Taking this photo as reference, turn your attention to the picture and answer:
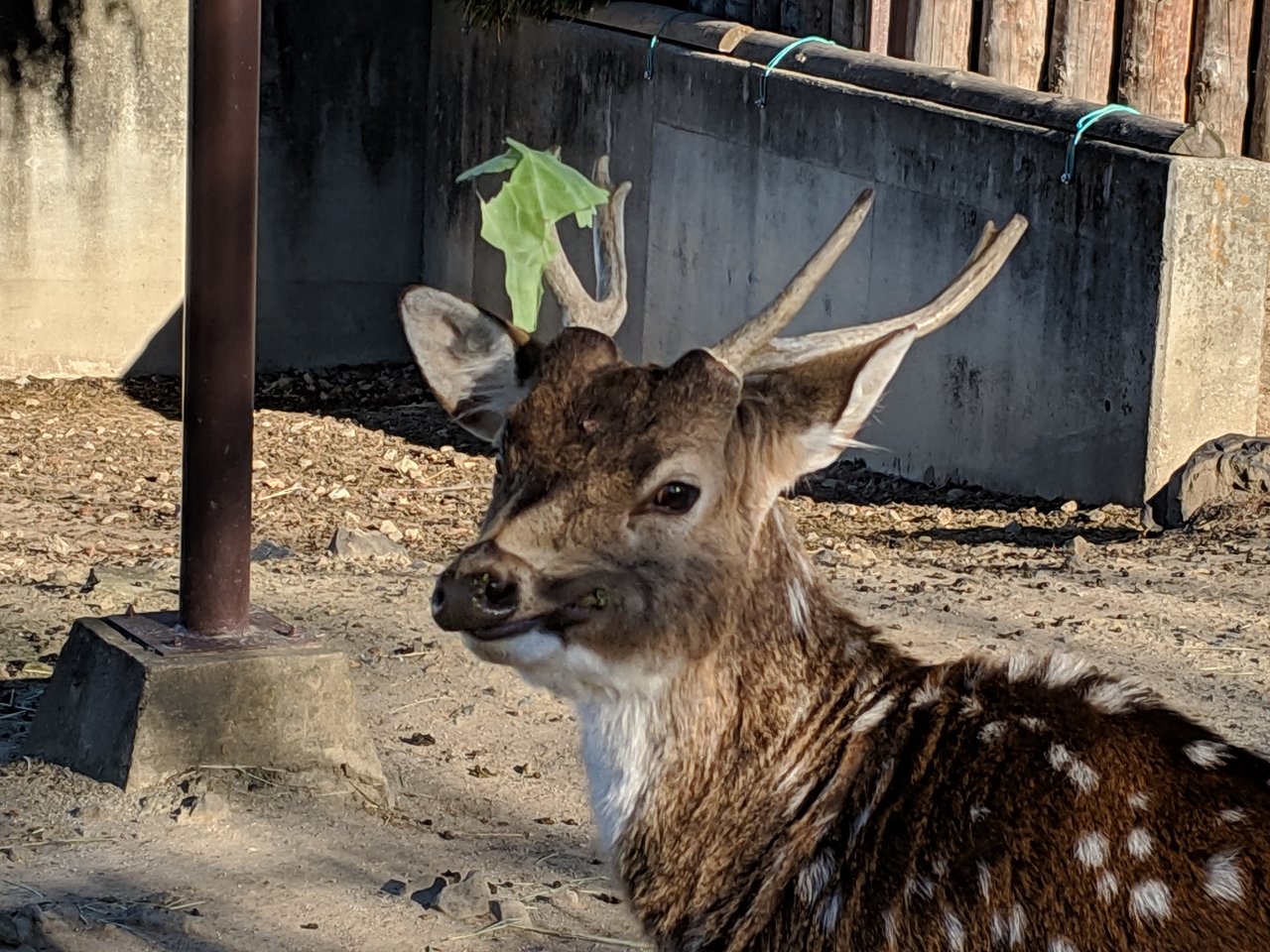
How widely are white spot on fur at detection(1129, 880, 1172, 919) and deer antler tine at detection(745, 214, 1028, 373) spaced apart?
3.19 feet

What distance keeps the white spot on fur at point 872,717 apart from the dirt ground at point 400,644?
1.33 metres

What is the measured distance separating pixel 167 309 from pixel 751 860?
9705 millimetres

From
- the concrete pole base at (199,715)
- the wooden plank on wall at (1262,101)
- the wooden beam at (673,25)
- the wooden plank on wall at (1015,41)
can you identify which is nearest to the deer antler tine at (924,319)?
the concrete pole base at (199,715)

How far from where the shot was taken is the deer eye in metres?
3.38

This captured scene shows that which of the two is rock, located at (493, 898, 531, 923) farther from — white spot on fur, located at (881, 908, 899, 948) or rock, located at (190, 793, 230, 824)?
white spot on fur, located at (881, 908, 899, 948)

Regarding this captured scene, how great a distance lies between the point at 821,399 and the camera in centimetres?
340

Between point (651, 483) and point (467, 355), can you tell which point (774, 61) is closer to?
point (467, 355)

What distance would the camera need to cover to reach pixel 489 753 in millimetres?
5504

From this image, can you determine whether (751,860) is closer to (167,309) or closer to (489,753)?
(489,753)

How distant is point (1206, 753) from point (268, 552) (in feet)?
16.6

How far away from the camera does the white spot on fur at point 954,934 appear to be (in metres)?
3.08

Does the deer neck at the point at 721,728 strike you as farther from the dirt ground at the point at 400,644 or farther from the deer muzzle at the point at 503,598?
the dirt ground at the point at 400,644

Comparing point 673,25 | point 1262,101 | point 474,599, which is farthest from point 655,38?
point 474,599

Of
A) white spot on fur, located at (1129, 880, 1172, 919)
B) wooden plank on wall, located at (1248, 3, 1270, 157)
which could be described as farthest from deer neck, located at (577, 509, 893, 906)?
wooden plank on wall, located at (1248, 3, 1270, 157)
